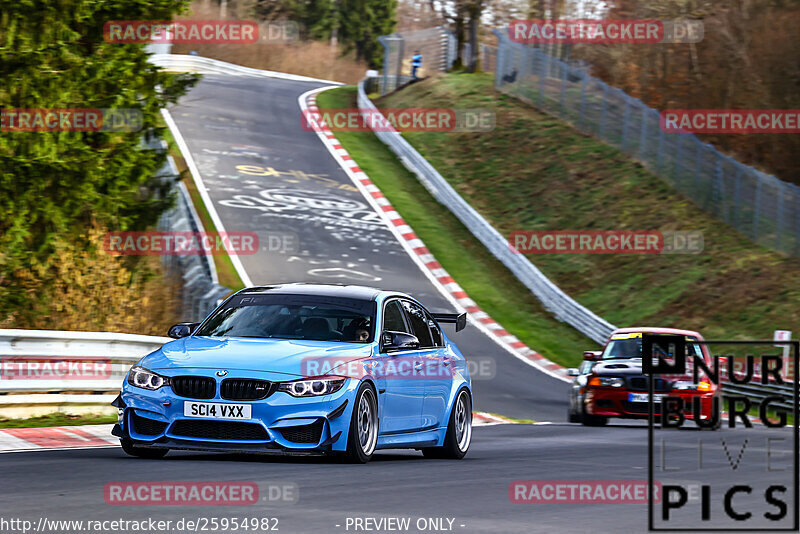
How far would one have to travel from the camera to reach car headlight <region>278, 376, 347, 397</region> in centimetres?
1002

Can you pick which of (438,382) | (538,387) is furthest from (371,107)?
(438,382)

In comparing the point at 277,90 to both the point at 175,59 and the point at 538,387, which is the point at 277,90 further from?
the point at 538,387

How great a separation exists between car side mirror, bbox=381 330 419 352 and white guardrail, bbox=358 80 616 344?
17923 mm

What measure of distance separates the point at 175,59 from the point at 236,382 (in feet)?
177

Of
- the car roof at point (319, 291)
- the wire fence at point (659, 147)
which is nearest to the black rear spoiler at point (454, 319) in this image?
the car roof at point (319, 291)

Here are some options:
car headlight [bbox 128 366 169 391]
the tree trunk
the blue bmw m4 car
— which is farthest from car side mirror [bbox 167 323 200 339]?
the tree trunk

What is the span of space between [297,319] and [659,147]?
94.2 ft

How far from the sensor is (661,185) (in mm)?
37531

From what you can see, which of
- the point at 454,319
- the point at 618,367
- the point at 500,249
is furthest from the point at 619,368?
the point at 500,249

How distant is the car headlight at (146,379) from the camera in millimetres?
10148

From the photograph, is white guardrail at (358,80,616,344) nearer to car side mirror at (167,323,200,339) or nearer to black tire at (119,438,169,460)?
car side mirror at (167,323,200,339)

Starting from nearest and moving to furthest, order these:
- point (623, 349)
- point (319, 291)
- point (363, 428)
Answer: point (363, 428) → point (319, 291) → point (623, 349)

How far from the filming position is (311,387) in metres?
10.1

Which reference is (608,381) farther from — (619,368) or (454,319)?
(454,319)
